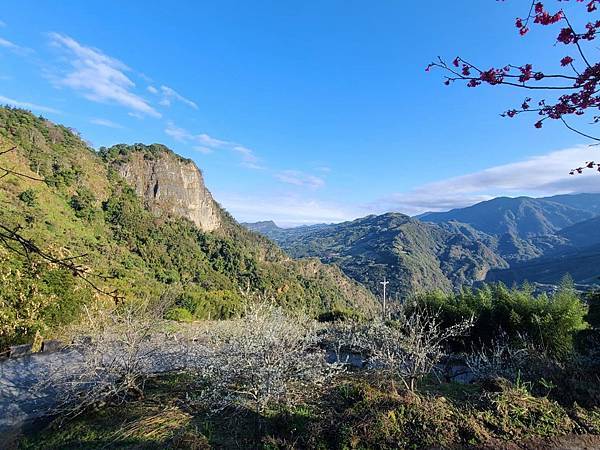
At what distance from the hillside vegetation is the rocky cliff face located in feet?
3.83

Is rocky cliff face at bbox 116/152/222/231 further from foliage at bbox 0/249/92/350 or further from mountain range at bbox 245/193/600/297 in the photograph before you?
foliage at bbox 0/249/92/350

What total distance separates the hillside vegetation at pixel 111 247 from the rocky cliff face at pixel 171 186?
3.83 ft

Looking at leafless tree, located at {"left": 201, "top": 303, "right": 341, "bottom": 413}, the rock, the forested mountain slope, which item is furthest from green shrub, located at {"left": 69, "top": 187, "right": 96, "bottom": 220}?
the forested mountain slope

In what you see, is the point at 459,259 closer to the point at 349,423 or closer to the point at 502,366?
the point at 502,366

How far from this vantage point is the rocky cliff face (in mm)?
79625

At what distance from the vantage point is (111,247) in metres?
49.3

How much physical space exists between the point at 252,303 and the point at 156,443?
174 centimetres

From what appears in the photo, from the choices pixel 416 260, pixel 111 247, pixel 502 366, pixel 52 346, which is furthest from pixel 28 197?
pixel 416 260

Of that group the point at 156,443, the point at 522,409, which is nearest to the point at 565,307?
the point at 522,409

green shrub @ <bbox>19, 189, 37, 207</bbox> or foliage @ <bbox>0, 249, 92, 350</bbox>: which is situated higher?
green shrub @ <bbox>19, 189, 37, 207</bbox>

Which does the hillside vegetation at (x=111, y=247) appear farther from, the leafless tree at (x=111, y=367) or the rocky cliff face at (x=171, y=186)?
the leafless tree at (x=111, y=367)

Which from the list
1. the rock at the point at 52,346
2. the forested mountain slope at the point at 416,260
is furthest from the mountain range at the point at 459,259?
the rock at the point at 52,346

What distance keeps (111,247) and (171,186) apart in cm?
3957

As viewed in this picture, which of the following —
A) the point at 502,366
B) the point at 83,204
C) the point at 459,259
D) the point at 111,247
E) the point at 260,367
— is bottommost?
the point at 459,259
